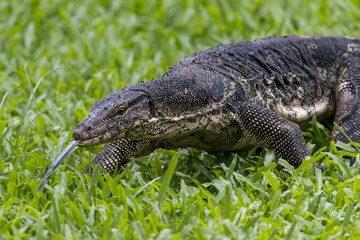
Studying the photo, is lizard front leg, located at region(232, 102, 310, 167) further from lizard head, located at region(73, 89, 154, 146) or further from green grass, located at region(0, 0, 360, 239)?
lizard head, located at region(73, 89, 154, 146)

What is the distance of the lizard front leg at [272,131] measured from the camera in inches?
223

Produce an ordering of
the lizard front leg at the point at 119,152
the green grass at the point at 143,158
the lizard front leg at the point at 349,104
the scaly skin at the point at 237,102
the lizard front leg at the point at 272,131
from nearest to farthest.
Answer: the green grass at the point at 143,158 < the scaly skin at the point at 237,102 < the lizard front leg at the point at 272,131 < the lizard front leg at the point at 119,152 < the lizard front leg at the point at 349,104

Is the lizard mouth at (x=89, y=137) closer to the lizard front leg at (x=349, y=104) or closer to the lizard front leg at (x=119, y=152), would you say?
the lizard front leg at (x=119, y=152)

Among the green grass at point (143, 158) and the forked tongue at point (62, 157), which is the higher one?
the forked tongue at point (62, 157)

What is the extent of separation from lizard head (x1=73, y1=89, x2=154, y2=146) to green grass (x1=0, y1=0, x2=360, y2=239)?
10.6 inches

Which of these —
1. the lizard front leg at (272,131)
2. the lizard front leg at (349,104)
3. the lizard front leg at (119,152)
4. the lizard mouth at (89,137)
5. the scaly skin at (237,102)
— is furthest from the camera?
the lizard front leg at (349,104)

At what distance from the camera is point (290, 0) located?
9422mm

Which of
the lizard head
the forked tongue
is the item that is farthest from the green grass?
the lizard head

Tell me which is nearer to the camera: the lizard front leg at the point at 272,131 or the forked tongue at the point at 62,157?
the forked tongue at the point at 62,157

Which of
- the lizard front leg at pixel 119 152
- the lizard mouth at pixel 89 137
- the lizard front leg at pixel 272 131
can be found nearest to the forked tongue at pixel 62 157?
the lizard mouth at pixel 89 137

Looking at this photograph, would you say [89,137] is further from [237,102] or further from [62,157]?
[237,102]

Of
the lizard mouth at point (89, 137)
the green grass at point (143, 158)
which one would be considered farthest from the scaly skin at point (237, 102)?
the green grass at point (143, 158)

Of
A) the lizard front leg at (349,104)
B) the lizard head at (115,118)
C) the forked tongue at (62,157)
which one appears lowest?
the lizard front leg at (349,104)

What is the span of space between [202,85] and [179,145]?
1.41ft
